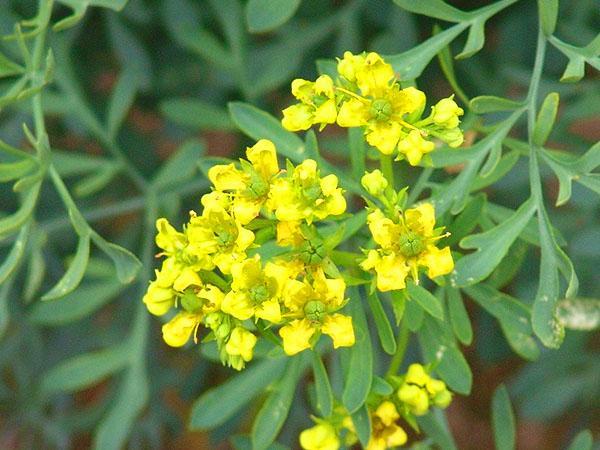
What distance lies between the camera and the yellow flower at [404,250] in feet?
3.33

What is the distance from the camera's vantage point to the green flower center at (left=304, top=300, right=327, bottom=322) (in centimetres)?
102

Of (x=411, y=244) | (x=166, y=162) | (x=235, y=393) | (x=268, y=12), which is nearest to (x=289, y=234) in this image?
(x=411, y=244)

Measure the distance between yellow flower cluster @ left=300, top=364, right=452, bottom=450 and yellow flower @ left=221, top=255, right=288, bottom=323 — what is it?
246mm

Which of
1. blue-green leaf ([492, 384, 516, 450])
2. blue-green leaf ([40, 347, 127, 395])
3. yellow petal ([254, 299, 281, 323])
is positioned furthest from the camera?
blue-green leaf ([40, 347, 127, 395])

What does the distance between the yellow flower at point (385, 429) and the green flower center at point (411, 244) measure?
0.79 ft

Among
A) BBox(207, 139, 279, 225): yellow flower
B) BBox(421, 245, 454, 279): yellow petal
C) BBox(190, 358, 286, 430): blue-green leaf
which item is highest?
BBox(207, 139, 279, 225): yellow flower

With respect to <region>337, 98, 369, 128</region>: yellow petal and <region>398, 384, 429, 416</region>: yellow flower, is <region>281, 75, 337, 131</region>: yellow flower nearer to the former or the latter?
<region>337, 98, 369, 128</region>: yellow petal

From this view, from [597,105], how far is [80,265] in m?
0.98

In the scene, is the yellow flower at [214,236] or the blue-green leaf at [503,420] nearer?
the yellow flower at [214,236]

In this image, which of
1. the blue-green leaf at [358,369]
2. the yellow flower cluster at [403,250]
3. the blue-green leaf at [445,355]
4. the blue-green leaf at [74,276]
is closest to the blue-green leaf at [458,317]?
the blue-green leaf at [445,355]

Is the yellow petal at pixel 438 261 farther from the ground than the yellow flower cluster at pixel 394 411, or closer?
farther from the ground

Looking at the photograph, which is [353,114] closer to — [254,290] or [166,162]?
[254,290]

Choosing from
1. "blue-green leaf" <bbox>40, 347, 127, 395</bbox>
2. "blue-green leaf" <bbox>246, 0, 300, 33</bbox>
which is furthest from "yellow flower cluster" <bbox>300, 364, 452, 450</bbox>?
"blue-green leaf" <bbox>40, 347, 127, 395</bbox>

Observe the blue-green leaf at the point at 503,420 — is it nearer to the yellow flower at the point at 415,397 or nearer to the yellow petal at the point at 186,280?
the yellow flower at the point at 415,397
